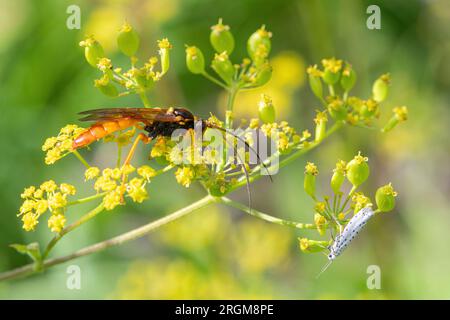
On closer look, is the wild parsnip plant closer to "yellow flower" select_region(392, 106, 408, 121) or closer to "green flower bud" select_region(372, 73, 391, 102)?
"yellow flower" select_region(392, 106, 408, 121)

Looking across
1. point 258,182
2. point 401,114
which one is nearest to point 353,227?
point 401,114

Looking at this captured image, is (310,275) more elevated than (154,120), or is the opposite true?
(154,120)

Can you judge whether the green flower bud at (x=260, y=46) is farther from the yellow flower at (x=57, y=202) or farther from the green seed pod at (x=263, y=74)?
the yellow flower at (x=57, y=202)

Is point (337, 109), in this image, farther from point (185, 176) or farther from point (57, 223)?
point (57, 223)

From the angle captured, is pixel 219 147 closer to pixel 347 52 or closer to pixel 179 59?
pixel 347 52

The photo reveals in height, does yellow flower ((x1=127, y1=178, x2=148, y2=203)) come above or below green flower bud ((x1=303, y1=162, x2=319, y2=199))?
below

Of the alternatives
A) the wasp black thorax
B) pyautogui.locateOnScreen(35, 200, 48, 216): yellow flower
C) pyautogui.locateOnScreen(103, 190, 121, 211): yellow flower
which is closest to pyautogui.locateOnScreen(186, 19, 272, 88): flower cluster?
the wasp black thorax

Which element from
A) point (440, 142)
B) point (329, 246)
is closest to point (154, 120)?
point (329, 246)
